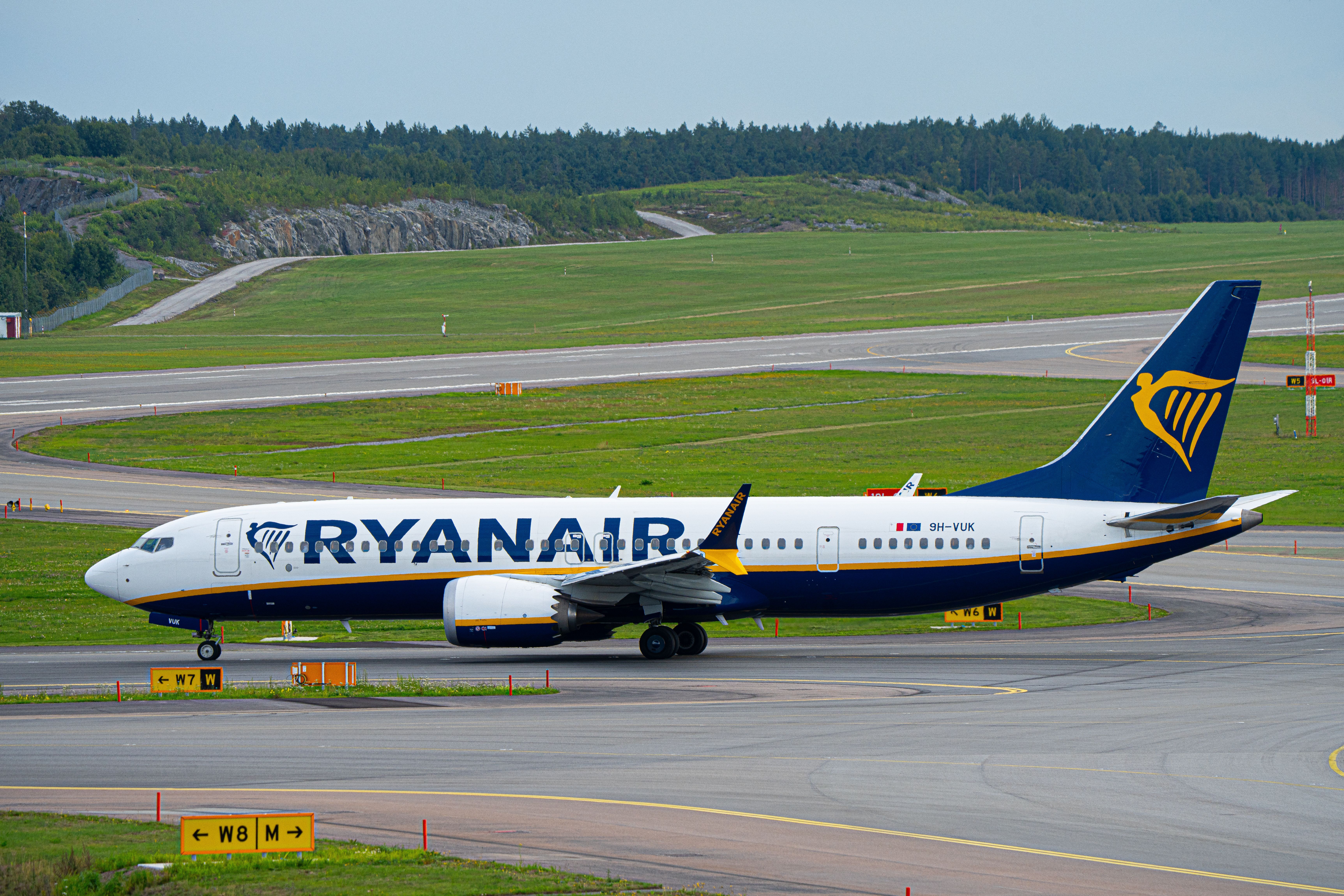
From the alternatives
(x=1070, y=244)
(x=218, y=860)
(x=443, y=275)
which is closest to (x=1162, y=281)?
(x=1070, y=244)

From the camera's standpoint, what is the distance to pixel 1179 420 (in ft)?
108

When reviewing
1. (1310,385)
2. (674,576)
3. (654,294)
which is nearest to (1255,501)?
(674,576)

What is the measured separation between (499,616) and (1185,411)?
57.5 feet

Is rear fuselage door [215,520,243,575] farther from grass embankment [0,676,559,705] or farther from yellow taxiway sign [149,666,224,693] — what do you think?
yellow taxiway sign [149,666,224,693]

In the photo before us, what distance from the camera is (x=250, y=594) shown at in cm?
3334

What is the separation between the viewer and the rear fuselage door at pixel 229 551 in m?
33.3

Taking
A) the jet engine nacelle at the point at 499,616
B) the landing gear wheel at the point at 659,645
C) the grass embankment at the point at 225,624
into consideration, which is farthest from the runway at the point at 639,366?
the landing gear wheel at the point at 659,645

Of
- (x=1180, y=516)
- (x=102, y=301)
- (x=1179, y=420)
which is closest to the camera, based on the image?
(x=1180, y=516)

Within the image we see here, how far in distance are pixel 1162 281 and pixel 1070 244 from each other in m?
49.8

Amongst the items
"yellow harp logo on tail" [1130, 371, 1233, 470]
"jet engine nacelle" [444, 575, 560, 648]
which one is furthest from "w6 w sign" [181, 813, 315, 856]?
"yellow harp logo on tail" [1130, 371, 1233, 470]

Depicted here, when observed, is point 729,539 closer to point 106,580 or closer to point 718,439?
point 106,580

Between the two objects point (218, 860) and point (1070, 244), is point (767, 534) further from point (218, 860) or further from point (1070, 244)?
point (1070, 244)

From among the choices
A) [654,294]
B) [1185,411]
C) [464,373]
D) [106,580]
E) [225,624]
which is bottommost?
[225,624]

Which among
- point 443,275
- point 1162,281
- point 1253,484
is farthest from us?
point 443,275
